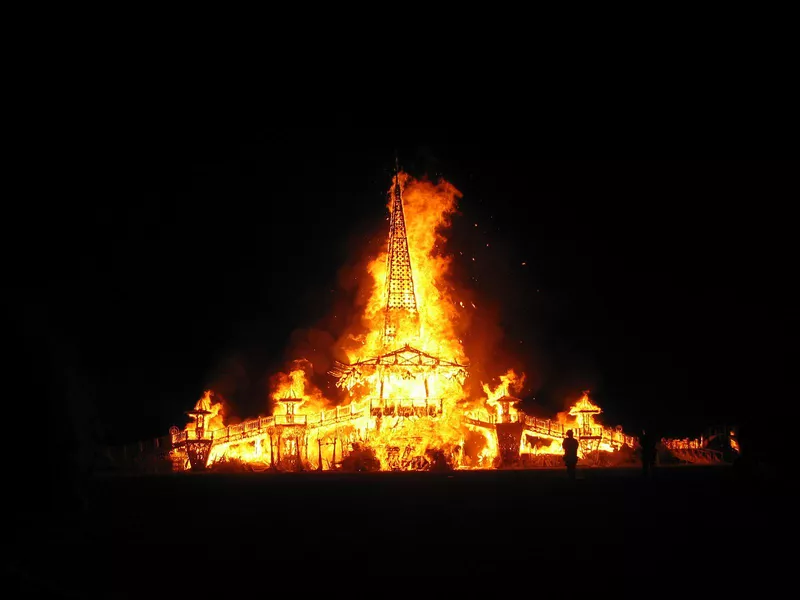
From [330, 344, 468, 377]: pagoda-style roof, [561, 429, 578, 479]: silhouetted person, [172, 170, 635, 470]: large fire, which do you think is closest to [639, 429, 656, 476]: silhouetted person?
[561, 429, 578, 479]: silhouetted person

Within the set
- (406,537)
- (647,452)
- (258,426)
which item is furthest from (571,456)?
(258,426)

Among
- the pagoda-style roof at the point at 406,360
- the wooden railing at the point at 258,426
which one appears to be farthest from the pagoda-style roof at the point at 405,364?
the wooden railing at the point at 258,426

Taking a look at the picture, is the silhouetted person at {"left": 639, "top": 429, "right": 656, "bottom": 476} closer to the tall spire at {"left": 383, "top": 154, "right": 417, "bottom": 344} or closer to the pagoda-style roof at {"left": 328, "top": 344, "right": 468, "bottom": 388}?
the pagoda-style roof at {"left": 328, "top": 344, "right": 468, "bottom": 388}

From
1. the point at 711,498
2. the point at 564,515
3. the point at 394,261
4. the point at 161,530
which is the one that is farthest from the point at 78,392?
the point at 394,261

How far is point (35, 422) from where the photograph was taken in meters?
12.9

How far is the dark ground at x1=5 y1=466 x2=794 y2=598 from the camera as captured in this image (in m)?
14.3

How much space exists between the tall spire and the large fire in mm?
49

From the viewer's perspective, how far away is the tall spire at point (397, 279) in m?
45.4

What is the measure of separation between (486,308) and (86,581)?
36.2m

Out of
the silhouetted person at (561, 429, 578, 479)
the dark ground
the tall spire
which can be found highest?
the tall spire

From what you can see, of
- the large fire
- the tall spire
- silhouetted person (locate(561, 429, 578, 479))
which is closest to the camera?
silhouetted person (locate(561, 429, 578, 479))

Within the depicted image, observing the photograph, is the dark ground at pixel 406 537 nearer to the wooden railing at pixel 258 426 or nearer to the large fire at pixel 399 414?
the large fire at pixel 399 414

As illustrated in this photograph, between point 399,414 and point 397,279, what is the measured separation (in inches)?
308

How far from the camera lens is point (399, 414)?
40.8 metres
